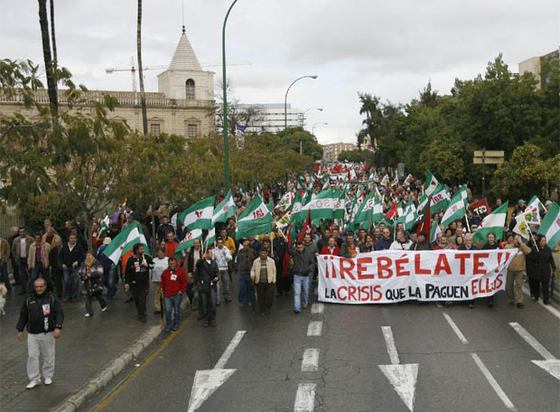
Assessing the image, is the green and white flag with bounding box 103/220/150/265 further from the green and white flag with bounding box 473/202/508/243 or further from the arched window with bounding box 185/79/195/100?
the arched window with bounding box 185/79/195/100

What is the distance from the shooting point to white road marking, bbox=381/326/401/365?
9.82 m

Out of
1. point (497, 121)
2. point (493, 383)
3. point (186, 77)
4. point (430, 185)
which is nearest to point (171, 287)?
point (493, 383)

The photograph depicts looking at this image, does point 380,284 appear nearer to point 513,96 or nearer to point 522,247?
point 522,247

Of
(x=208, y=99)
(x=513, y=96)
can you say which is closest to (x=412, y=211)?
(x=513, y=96)

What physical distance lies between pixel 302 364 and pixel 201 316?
3.71 meters

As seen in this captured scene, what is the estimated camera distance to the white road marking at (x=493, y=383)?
7.82 metres

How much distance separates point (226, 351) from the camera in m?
10.7

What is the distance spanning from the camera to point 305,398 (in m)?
8.30

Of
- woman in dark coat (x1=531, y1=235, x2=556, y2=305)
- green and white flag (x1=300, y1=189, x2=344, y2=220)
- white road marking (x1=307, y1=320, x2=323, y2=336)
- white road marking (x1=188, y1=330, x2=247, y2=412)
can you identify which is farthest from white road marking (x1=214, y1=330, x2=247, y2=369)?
green and white flag (x1=300, y1=189, x2=344, y2=220)

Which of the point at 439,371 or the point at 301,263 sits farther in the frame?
the point at 301,263

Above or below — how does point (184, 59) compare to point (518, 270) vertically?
above

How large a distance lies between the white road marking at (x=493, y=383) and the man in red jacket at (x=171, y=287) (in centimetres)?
522

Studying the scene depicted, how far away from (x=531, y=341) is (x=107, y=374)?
21.9 ft

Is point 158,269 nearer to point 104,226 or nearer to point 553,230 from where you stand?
point 104,226
